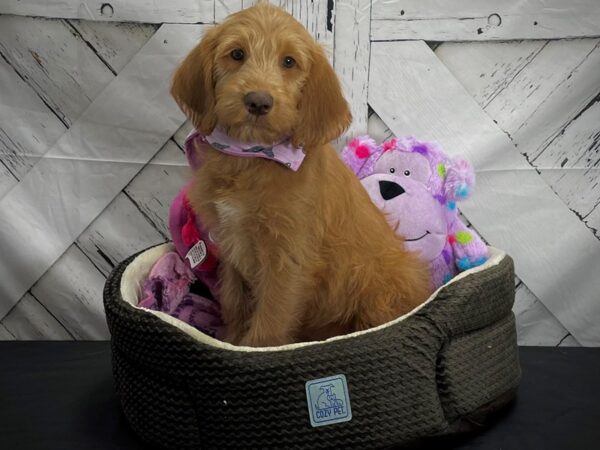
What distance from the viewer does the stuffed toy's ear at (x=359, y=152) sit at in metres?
2.46

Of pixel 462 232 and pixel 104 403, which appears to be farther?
pixel 462 232

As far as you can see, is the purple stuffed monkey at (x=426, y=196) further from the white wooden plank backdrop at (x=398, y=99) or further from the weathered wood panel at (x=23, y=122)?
the weathered wood panel at (x=23, y=122)

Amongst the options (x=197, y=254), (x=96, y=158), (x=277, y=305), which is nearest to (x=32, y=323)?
(x=96, y=158)

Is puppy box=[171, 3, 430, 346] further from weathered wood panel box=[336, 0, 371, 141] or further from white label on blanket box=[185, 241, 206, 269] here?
weathered wood panel box=[336, 0, 371, 141]

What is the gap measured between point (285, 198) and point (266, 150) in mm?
→ 132

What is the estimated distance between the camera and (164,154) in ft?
8.67

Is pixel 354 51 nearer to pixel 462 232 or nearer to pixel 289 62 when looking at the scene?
pixel 462 232

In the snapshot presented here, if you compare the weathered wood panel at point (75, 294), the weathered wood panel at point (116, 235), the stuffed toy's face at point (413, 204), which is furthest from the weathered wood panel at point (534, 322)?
the weathered wood panel at point (75, 294)

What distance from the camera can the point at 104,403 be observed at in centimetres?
215

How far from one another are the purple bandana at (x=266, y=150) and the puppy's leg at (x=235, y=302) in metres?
0.44

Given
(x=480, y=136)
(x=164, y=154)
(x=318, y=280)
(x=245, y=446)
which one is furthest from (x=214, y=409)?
(x=480, y=136)

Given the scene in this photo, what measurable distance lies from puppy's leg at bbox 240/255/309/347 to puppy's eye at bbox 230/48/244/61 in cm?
53

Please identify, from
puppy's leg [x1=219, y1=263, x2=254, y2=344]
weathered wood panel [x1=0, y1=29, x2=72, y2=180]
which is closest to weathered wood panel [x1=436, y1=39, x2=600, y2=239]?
puppy's leg [x1=219, y1=263, x2=254, y2=344]

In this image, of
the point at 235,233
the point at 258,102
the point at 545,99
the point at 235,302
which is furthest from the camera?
the point at 545,99
